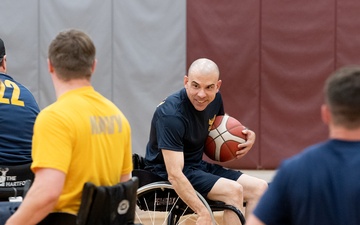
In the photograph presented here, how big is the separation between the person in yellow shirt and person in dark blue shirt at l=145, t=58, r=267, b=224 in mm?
1351

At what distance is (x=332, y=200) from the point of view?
7.11ft

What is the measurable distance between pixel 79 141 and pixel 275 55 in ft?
17.7

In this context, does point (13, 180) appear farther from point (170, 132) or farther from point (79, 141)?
point (79, 141)

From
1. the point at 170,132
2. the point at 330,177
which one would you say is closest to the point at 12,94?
the point at 170,132

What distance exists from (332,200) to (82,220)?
113cm

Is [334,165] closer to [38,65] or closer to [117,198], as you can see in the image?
[117,198]

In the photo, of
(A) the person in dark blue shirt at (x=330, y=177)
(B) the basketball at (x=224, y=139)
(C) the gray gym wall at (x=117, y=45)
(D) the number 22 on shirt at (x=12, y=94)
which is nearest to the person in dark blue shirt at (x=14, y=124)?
(D) the number 22 on shirt at (x=12, y=94)

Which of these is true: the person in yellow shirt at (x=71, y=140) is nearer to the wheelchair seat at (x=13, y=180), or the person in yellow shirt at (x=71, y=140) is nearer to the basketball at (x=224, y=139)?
the wheelchair seat at (x=13, y=180)

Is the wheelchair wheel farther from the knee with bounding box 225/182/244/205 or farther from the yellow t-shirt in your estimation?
the yellow t-shirt

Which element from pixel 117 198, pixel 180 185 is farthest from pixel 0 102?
pixel 117 198

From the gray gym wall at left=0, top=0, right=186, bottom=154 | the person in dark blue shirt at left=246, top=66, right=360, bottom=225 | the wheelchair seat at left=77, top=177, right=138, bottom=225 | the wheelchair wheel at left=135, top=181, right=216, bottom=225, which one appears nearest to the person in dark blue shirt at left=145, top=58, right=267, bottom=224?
the wheelchair wheel at left=135, top=181, right=216, bottom=225

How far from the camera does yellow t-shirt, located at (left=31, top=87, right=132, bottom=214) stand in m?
2.75

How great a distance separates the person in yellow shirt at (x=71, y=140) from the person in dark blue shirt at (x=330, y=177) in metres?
0.90

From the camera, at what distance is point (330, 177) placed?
7.09 feet
